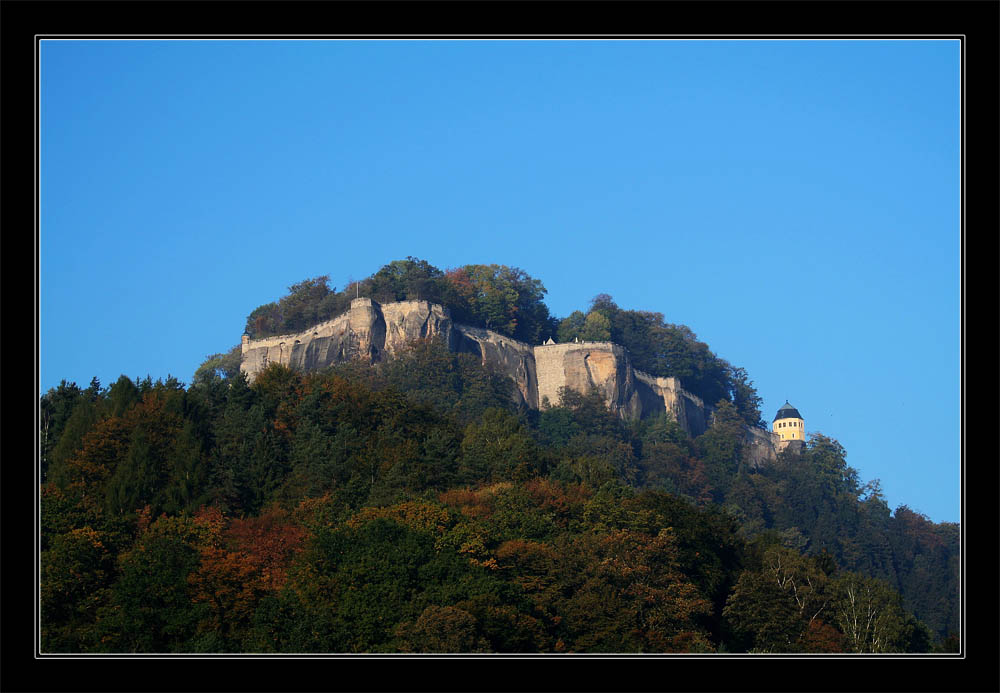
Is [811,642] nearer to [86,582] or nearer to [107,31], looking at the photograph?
[86,582]

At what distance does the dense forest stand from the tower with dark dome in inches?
1701

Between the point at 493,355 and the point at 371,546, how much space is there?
173 feet

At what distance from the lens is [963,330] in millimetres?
19672

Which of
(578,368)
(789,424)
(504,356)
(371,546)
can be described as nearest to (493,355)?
(504,356)

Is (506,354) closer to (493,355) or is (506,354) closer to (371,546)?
(493,355)

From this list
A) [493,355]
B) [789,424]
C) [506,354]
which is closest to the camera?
[493,355]

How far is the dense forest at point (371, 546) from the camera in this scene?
1427 inches

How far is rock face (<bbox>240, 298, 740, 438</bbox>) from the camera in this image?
86812mm

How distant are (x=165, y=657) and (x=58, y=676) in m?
1.78

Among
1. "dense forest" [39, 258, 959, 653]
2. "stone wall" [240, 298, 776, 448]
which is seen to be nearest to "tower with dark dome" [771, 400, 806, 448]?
"stone wall" [240, 298, 776, 448]

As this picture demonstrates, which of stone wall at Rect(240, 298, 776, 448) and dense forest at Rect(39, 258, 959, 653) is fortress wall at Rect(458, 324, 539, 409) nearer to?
stone wall at Rect(240, 298, 776, 448)

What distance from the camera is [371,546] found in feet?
125

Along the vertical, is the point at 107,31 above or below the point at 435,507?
above

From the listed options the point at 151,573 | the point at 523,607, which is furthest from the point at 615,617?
the point at 151,573
